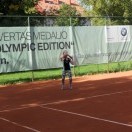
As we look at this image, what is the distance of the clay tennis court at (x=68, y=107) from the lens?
31.2ft

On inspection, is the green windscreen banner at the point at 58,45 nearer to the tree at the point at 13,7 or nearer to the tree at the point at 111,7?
the tree at the point at 13,7

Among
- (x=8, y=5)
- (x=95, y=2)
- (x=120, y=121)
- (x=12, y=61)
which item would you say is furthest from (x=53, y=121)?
(x=95, y=2)

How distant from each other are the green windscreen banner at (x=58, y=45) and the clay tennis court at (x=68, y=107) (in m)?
1.44

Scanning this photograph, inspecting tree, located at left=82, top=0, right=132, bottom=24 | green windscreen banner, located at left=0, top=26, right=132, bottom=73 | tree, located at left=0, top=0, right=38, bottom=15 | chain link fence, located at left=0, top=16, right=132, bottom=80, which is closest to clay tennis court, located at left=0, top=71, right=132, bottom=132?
green windscreen banner, located at left=0, top=26, right=132, bottom=73

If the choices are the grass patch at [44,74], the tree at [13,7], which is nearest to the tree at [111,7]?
the tree at [13,7]

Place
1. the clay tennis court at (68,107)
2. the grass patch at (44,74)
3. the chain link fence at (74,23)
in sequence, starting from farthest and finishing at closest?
the chain link fence at (74,23) → the grass patch at (44,74) → the clay tennis court at (68,107)

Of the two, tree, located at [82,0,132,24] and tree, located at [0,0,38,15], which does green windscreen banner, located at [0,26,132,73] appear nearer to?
tree, located at [0,0,38,15]

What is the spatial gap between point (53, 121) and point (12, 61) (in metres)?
9.70

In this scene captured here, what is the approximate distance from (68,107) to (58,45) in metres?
9.17

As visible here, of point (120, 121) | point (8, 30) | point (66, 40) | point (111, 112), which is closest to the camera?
point (120, 121)

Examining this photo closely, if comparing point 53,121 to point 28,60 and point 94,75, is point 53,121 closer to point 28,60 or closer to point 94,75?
point 28,60

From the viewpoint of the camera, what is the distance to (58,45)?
2112 cm

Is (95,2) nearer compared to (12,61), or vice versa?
(12,61)

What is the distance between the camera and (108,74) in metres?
22.4
